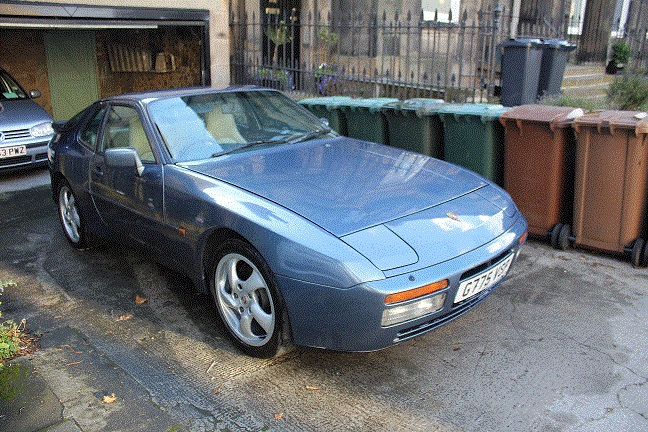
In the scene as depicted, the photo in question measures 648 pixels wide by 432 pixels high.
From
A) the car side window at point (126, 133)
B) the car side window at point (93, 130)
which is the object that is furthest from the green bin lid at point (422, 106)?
the car side window at point (93, 130)

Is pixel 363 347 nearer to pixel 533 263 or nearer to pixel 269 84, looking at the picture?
pixel 533 263

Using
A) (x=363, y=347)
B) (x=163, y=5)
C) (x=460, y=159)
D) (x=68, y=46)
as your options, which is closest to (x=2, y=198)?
(x=163, y=5)

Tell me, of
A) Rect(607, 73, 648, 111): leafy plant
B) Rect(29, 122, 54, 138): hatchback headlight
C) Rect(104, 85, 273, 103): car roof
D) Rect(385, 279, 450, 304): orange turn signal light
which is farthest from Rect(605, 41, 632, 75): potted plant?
Rect(385, 279, 450, 304): orange turn signal light

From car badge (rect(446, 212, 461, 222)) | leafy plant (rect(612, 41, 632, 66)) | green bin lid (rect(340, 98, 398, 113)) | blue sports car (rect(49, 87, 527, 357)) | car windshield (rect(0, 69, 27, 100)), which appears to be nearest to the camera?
blue sports car (rect(49, 87, 527, 357))

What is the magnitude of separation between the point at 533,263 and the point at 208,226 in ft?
9.36

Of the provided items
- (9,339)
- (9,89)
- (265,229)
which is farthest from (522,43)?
(9,89)

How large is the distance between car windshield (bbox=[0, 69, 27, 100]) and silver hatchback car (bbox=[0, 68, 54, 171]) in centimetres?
12

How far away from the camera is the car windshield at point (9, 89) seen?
9.06 m

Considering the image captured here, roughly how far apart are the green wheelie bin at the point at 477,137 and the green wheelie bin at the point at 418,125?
17 cm

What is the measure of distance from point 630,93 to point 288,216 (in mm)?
6841

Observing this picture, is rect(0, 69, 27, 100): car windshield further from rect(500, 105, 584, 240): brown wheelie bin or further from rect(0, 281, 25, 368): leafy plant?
rect(500, 105, 584, 240): brown wheelie bin

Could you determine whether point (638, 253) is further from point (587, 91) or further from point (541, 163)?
point (587, 91)

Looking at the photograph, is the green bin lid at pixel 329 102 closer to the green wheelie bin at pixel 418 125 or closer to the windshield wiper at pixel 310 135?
the green wheelie bin at pixel 418 125

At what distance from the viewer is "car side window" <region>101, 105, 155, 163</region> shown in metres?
4.18
